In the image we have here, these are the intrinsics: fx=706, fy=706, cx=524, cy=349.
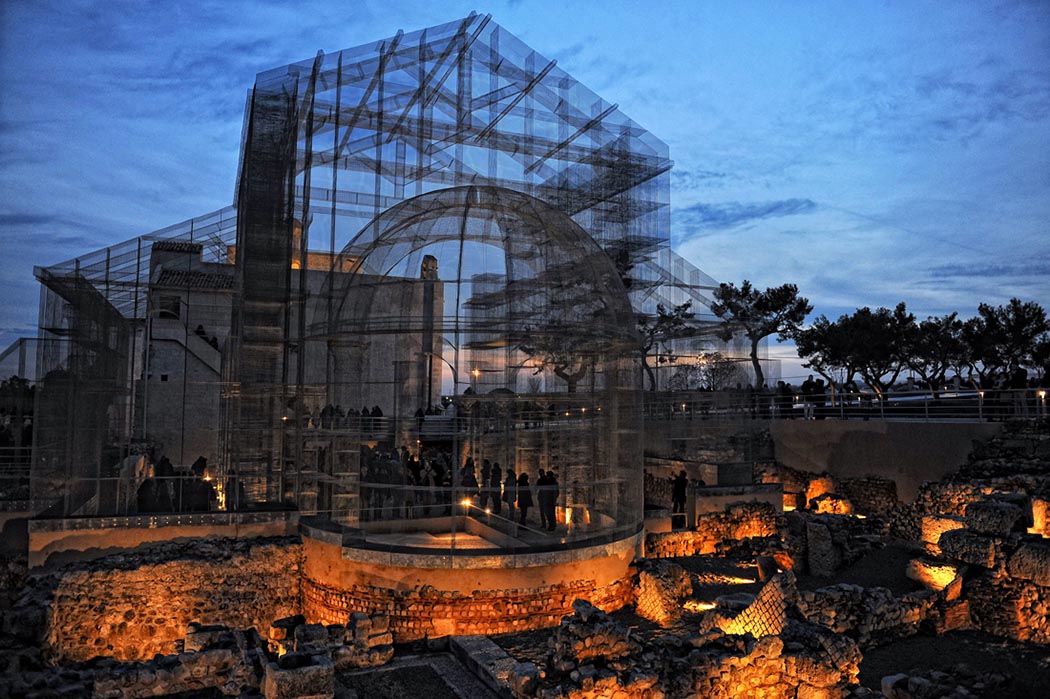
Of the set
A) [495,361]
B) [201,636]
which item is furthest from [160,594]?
[495,361]

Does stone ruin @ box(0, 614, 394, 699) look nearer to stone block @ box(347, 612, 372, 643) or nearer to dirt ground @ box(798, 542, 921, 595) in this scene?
stone block @ box(347, 612, 372, 643)

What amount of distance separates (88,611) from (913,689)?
12.4 metres

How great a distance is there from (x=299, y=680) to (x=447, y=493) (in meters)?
7.87

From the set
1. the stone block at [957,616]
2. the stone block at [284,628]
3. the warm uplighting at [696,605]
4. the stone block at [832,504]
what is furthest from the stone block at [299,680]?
the stone block at [832,504]

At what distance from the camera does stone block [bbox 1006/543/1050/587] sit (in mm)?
11484

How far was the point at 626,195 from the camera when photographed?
24.4 m

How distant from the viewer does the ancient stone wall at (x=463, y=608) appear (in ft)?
39.7

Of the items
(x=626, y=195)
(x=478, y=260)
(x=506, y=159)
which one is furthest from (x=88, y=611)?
(x=626, y=195)

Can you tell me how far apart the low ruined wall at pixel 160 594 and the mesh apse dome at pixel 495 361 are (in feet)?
5.72

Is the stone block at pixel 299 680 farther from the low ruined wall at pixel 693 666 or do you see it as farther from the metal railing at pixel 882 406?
the metal railing at pixel 882 406

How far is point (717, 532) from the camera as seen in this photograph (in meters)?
18.3

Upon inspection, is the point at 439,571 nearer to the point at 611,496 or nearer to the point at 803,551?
the point at 611,496

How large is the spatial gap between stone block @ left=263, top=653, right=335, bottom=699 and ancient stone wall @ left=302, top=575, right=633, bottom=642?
17.5 ft

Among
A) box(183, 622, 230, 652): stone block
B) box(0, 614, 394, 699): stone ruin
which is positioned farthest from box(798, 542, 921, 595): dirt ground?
box(183, 622, 230, 652): stone block
